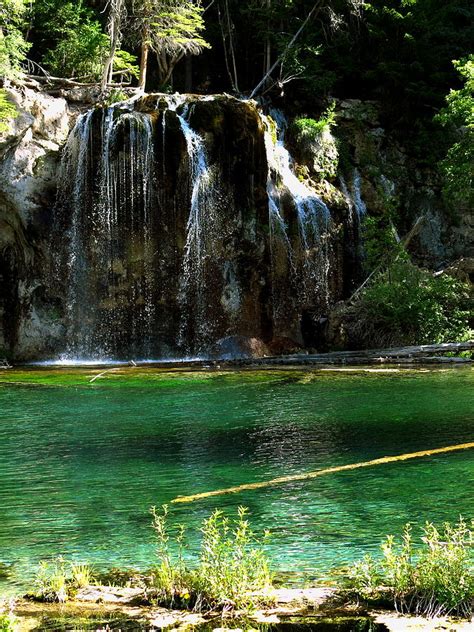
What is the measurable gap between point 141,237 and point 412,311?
780cm

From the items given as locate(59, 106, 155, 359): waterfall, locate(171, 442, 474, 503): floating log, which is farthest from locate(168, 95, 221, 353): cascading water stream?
locate(171, 442, 474, 503): floating log

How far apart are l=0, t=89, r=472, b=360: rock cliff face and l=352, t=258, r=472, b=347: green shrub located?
7.56 feet

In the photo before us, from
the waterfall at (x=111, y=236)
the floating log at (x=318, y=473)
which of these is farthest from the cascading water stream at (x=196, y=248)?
the floating log at (x=318, y=473)

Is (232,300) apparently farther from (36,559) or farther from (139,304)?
(36,559)

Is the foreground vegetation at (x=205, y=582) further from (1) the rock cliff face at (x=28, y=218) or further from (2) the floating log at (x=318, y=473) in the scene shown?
(1) the rock cliff face at (x=28, y=218)

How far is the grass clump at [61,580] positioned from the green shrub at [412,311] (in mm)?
16890

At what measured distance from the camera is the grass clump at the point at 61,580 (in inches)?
196

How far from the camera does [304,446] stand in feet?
32.9

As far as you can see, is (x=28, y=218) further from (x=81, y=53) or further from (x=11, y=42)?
(x=81, y=53)

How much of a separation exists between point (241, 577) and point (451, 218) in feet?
85.6

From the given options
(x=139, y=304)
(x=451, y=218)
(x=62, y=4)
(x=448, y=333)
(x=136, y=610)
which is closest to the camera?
(x=136, y=610)

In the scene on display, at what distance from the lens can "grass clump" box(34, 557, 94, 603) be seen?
16.4 ft

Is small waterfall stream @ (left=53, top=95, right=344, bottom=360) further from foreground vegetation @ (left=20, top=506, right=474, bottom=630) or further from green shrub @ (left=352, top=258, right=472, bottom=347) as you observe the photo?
foreground vegetation @ (left=20, top=506, right=474, bottom=630)

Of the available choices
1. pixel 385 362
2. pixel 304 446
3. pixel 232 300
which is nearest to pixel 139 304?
pixel 232 300
